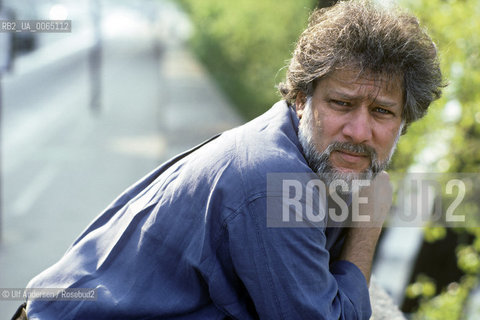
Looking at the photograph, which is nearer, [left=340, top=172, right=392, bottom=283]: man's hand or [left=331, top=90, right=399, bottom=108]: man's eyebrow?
[left=331, top=90, right=399, bottom=108]: man's eyebrow

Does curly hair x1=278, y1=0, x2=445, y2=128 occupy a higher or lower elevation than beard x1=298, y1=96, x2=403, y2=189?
higher

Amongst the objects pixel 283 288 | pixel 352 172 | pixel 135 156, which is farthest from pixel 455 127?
pixel 135 156

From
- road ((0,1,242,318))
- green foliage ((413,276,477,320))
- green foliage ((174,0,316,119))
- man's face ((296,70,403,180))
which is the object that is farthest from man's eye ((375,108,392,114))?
green foliage ((174,0,316,119))

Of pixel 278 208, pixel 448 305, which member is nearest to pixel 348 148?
pixel 278 208

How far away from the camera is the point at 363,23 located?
2.19m

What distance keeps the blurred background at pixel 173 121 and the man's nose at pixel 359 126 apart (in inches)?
23.5

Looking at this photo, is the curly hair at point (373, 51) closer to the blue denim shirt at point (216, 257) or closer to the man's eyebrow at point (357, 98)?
the man's eyebrow at point (357, 98)

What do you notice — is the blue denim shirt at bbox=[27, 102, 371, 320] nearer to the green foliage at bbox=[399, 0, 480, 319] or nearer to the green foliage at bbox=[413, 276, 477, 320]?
the green foliage at bbox=[413, 276, 477, 320]

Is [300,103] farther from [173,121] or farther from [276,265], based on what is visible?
[173,121]

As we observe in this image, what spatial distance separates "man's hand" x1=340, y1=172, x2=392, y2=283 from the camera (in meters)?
2.31

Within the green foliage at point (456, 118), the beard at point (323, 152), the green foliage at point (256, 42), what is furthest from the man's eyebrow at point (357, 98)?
the green foliage at point (256, 42)

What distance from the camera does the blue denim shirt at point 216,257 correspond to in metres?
1.93

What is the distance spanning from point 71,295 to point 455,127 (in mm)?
3779

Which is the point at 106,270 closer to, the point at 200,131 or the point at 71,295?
the point at 71,295
